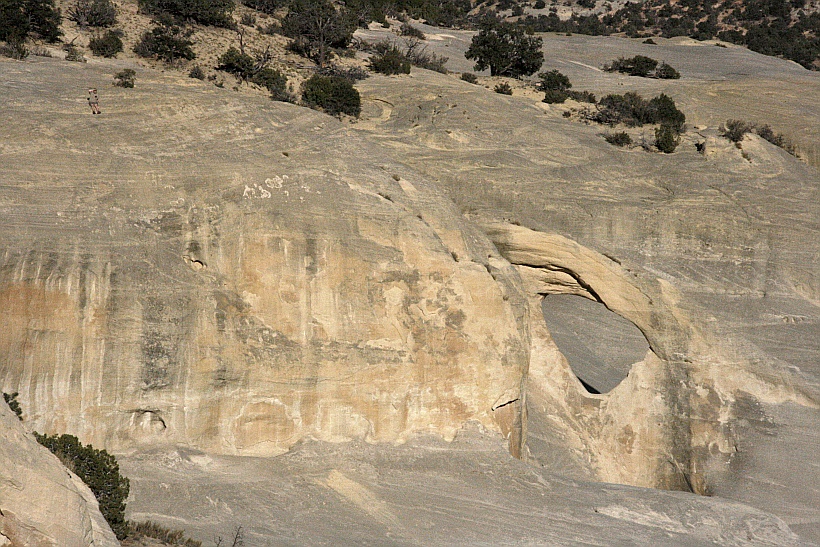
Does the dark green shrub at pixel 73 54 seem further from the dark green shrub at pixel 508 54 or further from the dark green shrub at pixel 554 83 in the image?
the dark green shrub at pixel 508 54

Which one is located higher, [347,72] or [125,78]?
[125,78]

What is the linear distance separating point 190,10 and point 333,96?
7662 mm

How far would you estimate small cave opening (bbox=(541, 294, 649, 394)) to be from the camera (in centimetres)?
2297

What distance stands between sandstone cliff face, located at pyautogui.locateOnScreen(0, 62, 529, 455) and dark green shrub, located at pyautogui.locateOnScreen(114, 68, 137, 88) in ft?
2.03

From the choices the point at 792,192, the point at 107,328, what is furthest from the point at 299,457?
the point at 792,192

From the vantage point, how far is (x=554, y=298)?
79.7 feet

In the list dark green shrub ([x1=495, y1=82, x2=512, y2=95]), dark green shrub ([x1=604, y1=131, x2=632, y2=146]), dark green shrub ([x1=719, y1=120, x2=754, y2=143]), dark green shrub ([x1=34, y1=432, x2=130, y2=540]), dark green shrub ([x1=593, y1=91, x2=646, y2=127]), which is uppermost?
dark green shrub ([x1=719, y1=120, x2=754, y2=143])

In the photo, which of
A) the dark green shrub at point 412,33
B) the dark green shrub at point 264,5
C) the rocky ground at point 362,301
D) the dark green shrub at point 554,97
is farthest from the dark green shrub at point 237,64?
the dark green shrub at point 412,33

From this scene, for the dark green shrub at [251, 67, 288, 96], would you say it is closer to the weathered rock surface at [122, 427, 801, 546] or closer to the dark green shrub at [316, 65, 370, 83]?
the dark green shrub at [316, 65, 370, 83]

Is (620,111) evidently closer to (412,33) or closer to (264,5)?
(264,5)

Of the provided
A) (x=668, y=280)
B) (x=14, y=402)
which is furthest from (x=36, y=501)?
(x=668, y=280)

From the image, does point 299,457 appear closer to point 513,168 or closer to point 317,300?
point 317,300

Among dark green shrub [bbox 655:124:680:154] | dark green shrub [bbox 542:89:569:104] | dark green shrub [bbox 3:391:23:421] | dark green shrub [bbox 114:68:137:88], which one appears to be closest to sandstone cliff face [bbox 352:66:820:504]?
dark green shrub [bbox 655:124:680:154]

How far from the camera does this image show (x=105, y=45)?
24.2m
